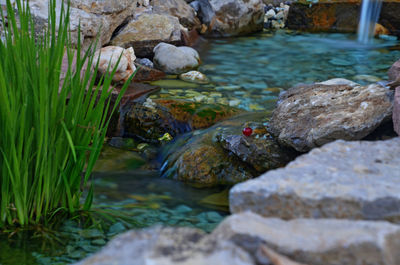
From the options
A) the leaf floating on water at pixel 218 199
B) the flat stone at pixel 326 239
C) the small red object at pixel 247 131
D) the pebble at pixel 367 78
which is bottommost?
the leaf floating on water at pixel 218 199

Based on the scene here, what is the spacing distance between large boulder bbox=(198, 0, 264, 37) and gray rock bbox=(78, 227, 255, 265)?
7.98 meters

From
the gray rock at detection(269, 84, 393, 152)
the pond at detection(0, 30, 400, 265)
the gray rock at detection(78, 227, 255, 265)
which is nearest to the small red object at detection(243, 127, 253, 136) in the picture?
the gray rock at detection(269, 84, 393, 152)

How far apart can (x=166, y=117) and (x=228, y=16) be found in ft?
16.3

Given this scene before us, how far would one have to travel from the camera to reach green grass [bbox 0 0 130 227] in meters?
2.01

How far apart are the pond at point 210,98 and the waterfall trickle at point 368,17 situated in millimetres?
294

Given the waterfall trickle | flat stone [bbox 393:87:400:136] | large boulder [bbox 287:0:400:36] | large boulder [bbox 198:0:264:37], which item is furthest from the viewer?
large boulder [bbox 287:0:400:36]

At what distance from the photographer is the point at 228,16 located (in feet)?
29.5

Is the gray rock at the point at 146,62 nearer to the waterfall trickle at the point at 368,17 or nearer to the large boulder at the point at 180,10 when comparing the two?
the large boulder at the point at 180,10

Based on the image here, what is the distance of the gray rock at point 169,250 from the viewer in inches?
40.9

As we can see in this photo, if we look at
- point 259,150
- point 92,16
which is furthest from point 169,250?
point 92,16

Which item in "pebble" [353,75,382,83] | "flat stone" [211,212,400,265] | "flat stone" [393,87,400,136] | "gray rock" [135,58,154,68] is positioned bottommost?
"pebble" [353,75,382,83]

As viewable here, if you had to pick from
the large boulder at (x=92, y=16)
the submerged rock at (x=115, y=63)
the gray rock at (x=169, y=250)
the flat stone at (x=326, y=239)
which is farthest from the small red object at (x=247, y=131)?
the gray rock at (x=169, y=250)

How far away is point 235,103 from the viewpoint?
203 inches

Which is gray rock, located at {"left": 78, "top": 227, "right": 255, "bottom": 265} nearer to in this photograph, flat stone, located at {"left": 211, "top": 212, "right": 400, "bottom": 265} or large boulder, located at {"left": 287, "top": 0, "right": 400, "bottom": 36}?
flat stone, located at {"left": 211, "top": 212, "right": 400, "bottom": 265}
